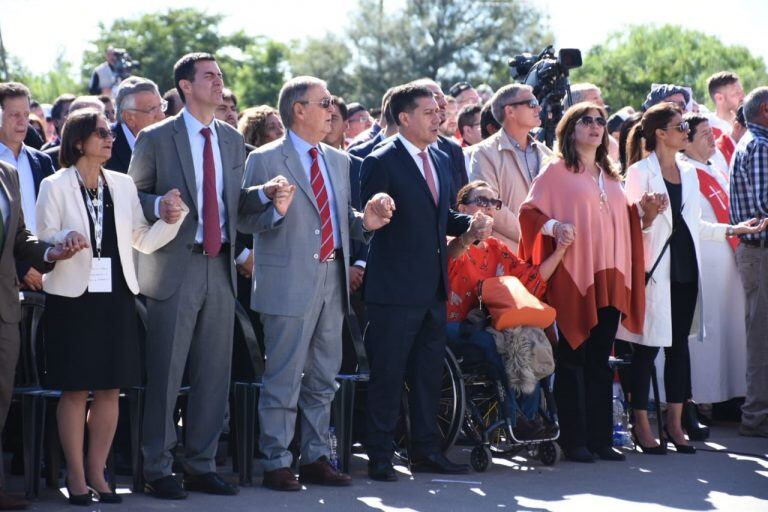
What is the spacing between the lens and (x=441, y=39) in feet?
273

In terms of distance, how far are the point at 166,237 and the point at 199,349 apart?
0.66 m

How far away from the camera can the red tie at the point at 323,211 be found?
718 cm

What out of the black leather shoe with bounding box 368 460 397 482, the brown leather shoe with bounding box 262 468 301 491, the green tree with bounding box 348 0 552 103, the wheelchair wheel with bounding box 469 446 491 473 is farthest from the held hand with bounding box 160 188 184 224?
the green tree with bounding box 348 0 552 103

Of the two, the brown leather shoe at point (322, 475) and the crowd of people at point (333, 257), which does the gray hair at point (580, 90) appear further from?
the brown leather shoe at point (322, 475)

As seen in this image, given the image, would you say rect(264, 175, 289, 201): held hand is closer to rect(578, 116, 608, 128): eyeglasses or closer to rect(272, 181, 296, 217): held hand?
rect(272, 181, 296, 217): held hand

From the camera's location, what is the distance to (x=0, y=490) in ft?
20.9

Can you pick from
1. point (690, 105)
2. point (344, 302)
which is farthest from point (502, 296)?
point (690, 105)

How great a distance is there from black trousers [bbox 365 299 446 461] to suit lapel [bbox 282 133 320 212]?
858 millimetres

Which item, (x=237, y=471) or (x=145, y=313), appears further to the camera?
(x=237, y=471)

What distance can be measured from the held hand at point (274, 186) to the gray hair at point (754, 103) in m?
4.26

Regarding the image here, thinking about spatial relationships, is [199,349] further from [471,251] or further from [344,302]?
[471,251]

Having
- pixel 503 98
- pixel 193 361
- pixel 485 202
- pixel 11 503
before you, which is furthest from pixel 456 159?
pixel 11 503

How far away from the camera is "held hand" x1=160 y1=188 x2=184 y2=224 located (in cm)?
647

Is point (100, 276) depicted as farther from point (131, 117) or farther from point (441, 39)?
point (441, 39)
